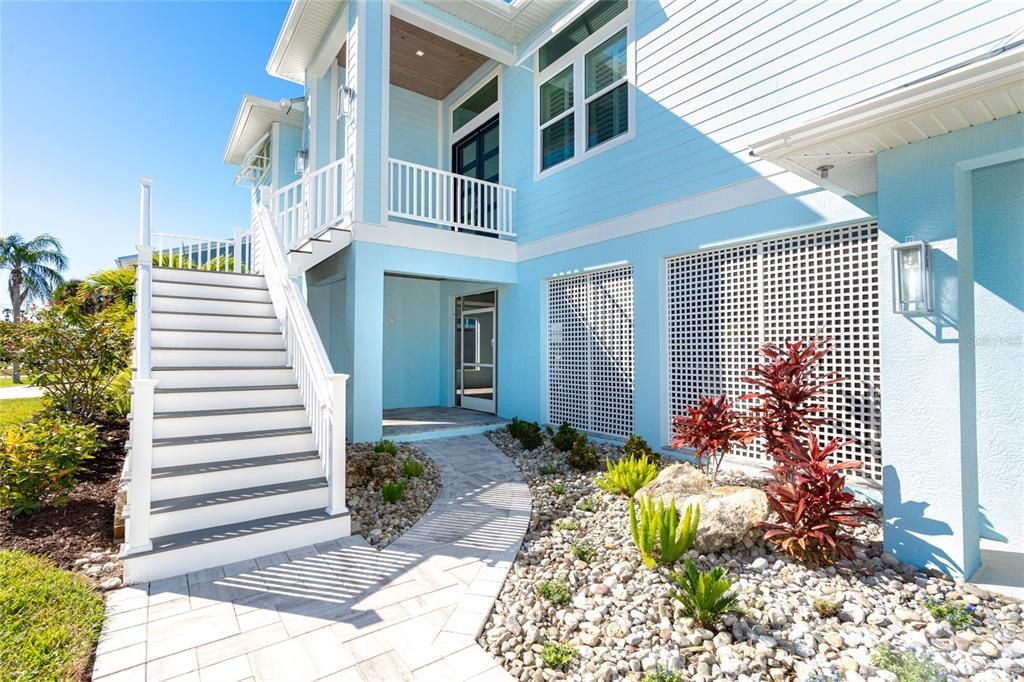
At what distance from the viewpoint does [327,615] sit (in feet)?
9.33

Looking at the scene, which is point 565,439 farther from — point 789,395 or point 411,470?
point 789,395

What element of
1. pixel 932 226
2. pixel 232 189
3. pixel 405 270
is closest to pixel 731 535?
pixel 932 226

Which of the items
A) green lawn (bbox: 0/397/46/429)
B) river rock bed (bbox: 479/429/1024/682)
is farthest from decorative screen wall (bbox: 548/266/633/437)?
green lawn (bbox: 0/397/46/429)

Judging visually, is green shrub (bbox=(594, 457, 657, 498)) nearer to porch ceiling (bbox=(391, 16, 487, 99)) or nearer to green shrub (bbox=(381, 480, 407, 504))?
green shrub (bbox=(381, 480, 407, 504))

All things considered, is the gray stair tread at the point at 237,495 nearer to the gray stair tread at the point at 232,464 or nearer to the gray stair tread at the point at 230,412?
the gray stair tread at the point at 232,464

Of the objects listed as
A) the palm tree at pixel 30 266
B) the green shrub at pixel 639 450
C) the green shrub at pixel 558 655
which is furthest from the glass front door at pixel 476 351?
the palm tree at pixel 30 266

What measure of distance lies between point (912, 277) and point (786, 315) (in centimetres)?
173

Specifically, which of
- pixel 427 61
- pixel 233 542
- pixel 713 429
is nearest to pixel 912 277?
pixel 713 429

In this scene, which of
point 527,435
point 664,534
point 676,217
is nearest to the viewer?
point 664,534

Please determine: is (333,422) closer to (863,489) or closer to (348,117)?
(863,489)

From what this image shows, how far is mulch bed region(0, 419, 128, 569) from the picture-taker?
3.48 m

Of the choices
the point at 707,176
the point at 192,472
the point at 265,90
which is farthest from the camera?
the point at 265,90

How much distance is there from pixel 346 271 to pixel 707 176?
5.30 meters

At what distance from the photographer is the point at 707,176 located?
566 centimetres
